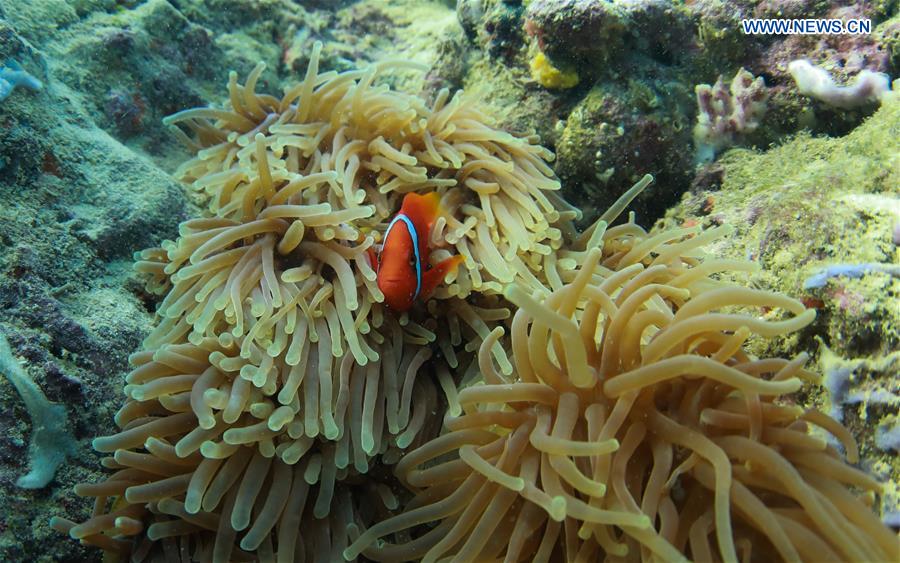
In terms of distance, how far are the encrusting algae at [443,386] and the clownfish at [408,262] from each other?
0.07 m

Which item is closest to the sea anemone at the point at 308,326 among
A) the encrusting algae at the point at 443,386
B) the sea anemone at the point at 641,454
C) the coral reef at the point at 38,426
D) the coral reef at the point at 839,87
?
the encrusting algae at the point at 443,386

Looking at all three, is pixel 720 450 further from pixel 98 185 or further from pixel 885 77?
pixel 98 185

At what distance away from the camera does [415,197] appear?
228 cm

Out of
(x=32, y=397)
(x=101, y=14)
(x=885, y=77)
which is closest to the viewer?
(x=32, y=397)

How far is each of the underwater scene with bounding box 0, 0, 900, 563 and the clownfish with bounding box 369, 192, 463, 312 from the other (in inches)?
0.6

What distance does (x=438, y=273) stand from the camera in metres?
2.19

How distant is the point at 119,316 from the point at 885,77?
353 cm

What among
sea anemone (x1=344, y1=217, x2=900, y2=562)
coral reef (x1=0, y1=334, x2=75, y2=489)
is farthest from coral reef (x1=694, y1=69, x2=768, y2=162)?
coral reef (x1=0, y1=334, x2=75, y2=489)

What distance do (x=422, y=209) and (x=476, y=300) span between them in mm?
459

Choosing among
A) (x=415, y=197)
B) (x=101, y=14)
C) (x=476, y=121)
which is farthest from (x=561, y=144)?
(x=101, y=14)

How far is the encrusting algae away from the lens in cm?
149

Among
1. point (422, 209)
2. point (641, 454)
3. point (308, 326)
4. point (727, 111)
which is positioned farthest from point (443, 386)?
point (727, 111)

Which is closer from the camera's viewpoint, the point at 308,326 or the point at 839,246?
the point at 839,246

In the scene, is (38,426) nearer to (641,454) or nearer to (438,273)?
(438,273)
